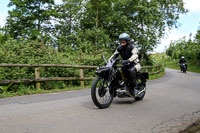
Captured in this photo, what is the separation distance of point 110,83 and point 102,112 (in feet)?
2.91

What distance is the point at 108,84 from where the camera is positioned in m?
5.48

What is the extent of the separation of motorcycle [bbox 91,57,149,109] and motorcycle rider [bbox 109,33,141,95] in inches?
4.9

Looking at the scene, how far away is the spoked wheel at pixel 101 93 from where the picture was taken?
515 cm

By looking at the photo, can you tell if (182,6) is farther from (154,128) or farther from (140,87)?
(154,128)

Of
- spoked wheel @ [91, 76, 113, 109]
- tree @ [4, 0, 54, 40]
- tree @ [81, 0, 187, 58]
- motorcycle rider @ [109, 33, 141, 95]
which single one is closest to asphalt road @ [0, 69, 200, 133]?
spoked wheel @ [91, 76, 113, 109]

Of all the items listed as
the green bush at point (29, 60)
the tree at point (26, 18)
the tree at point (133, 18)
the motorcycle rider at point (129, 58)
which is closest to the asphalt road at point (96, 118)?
the motorcycle rider at point (129, 58)

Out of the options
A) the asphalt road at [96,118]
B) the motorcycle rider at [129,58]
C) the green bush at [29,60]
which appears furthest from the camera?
the green bush at [29,60]

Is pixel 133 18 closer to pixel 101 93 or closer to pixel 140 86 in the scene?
pixel 140 86

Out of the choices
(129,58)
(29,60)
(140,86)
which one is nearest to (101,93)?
(129,58)

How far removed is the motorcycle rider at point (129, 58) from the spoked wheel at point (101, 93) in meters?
0.77

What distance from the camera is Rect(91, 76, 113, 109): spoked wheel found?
16.9 ft

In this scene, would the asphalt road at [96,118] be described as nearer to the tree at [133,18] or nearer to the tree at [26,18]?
the tree at [133,18]

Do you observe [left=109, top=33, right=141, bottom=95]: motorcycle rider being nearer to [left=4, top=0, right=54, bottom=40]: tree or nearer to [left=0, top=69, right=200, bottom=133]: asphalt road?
[left=0, top=69, right=200, bottom=133]: asphalt road

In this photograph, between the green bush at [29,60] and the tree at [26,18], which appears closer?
the green bush at [29,60]
